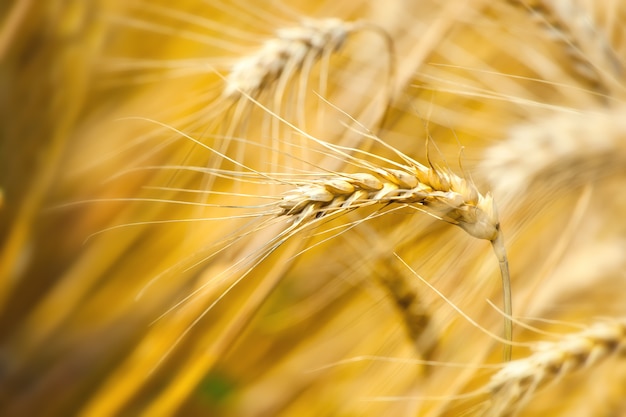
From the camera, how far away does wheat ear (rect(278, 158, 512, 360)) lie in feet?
1.82

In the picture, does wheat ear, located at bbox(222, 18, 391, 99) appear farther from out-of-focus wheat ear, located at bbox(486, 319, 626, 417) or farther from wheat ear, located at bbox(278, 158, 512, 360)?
out-of-focus wheat ear, located at bbox(486, 319, 626, 417)

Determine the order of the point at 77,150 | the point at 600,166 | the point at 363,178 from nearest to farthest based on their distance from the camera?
the point at 363,178 < the point at 600,166 < the point at 77,150

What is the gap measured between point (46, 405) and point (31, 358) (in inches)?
2.6

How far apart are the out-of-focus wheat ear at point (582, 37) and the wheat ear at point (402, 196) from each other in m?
0.32

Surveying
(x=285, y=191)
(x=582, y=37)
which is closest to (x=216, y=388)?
(x=285, y=191)

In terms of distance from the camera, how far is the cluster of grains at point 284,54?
2.48 ft

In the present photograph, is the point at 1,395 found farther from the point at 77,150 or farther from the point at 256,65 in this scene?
the point at 256,65

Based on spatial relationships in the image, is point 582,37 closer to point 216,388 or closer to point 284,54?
point 284,54

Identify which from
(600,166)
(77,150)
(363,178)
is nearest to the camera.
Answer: (363,178)

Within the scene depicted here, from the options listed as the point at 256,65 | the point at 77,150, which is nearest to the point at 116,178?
the point at 77,150

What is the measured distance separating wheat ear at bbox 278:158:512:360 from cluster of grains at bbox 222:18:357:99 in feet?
0.75

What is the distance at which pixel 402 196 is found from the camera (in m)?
0.56

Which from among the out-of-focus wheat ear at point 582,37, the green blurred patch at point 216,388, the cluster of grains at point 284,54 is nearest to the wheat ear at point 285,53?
the cluster of grains at point 284,54

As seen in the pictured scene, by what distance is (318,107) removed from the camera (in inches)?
33.4
